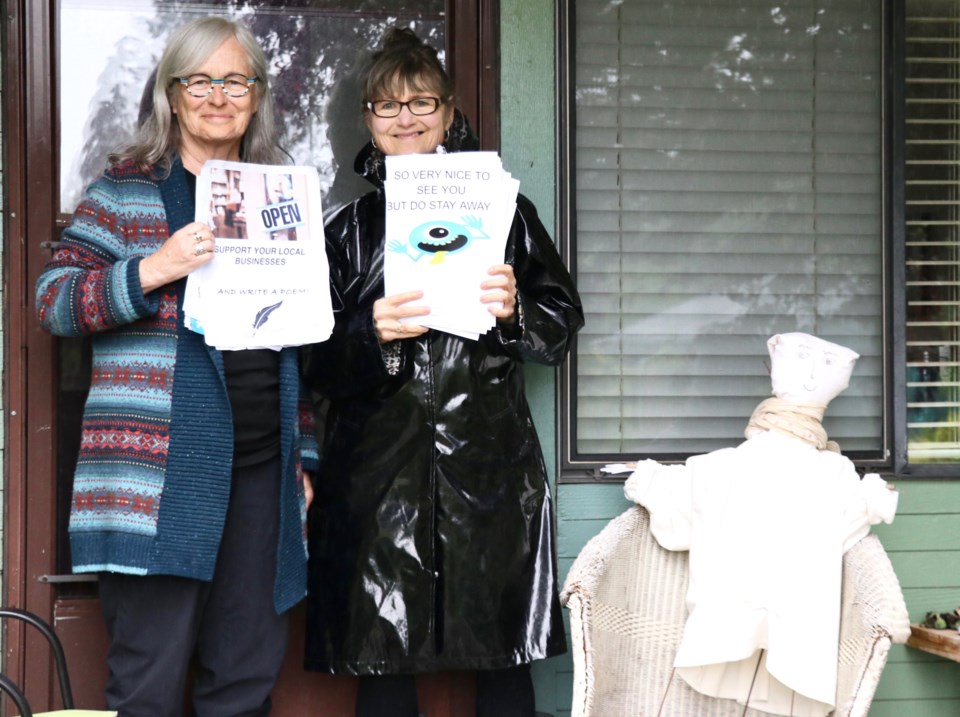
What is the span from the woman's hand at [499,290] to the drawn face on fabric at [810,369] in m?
0.74

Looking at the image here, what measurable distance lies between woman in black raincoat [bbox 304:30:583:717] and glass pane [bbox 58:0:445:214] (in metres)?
0.47

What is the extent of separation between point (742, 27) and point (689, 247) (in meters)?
0.69

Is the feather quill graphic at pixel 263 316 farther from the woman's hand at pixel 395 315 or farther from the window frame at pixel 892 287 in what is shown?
the window frame at pixel 892 287

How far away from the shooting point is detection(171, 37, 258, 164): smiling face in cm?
259

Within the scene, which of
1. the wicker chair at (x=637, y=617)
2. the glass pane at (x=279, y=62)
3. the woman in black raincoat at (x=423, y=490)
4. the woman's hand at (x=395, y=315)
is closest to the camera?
the woman's hand at (x=395, y=315)

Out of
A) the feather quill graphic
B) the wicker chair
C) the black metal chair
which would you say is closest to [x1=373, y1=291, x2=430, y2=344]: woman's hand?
the feather quill graphic

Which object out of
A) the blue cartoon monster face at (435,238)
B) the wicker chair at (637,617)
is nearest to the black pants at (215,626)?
the blue cartoon monster face at (435,238)

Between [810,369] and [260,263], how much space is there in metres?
1.38

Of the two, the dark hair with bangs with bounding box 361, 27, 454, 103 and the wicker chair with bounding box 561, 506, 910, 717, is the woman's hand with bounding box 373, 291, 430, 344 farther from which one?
the wicker chair with bounding box 561, 506, 910, 717

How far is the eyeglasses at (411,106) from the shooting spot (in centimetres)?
280

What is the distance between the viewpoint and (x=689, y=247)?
346 centimetres

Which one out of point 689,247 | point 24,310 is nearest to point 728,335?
point 689,247

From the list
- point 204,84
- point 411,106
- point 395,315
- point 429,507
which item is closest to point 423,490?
point 429,507

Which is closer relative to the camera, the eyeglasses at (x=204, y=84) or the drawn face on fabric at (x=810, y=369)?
the eyeglasses at (x=204, y=84)
